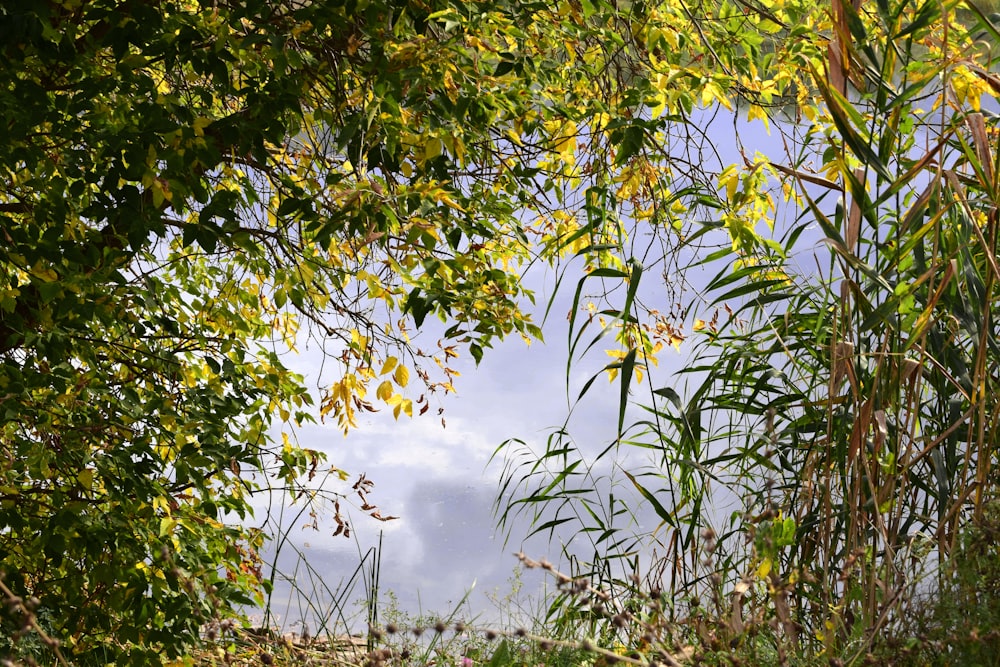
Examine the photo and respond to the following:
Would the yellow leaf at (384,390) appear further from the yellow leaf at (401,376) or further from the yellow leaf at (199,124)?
the yellow leaf at (199,124)

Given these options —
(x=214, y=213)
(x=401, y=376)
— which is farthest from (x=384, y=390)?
(x=214, y=213)

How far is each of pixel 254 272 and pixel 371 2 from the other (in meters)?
1.27

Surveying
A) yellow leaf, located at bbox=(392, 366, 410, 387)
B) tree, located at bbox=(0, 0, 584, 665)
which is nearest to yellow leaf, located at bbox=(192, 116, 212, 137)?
tree, located at bbox=(0, 0, 584, 665)

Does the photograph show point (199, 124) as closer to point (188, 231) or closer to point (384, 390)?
point (188, 231)

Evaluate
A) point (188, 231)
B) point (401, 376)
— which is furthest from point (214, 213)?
point (401, 376)

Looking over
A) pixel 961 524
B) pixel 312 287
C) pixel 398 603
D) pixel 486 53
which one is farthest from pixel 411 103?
pixel 961 524

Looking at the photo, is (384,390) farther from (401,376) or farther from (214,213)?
(214,213)

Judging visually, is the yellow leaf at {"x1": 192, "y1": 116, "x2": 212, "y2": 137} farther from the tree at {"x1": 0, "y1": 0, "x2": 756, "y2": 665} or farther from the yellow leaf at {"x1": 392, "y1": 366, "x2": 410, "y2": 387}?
the yellow leaf at {"x1": 392, "y1": 366, "x2": 410, "y2": 387}

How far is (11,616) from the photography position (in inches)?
82.3

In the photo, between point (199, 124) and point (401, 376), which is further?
point (401, 376)

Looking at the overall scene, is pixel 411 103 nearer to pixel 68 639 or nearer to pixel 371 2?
pixel 371 2

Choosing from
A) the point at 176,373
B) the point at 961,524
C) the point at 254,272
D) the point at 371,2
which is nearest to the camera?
the point at 961,524

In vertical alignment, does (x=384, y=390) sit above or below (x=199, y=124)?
below

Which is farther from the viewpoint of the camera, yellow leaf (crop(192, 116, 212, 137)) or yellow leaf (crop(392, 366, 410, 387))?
yellow leaf (crop(392, 366, 410, 387))
